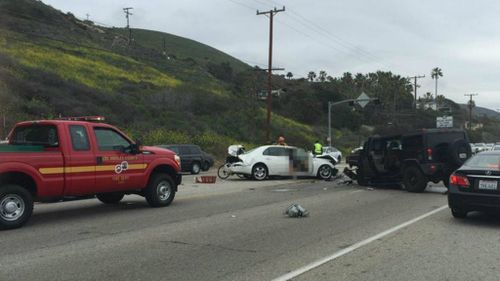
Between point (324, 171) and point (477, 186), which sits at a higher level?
point (477, 186)

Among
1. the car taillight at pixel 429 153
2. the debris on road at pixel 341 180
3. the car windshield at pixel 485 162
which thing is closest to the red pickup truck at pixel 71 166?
the car windshield at pixel 485 162

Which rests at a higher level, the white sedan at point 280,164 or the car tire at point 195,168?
the white sedan at point 280,164

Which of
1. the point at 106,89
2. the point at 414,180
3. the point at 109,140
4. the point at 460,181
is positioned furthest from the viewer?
the point at 106,89

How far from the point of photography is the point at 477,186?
9.96m

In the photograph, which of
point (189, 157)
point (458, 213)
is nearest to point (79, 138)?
point (458, 213)

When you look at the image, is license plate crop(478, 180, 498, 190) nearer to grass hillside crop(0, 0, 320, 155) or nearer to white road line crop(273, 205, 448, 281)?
white road line crop(273, 205, 448, 281)

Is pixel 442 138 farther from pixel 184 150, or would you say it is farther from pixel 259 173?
pixel 184 150

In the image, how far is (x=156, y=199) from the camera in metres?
12.5

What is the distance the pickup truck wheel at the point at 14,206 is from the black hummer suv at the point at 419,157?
36.5 ft

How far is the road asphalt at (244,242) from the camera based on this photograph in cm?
669

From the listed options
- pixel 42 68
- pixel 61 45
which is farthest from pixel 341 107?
pixel 42 68

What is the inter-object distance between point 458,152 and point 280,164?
759cm

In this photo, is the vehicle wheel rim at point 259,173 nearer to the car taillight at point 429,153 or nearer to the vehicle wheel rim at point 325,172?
the vehicle wheel rim at point 325,172

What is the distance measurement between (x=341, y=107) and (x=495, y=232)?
284 feet
